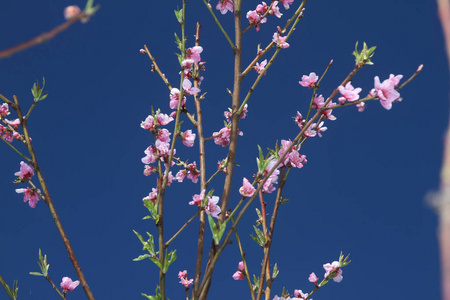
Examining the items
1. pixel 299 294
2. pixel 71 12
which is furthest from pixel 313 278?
pixel 71 12

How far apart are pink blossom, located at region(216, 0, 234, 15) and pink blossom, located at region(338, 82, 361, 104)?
384 millimetres

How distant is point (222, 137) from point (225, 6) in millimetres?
314

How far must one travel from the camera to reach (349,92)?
832 mm

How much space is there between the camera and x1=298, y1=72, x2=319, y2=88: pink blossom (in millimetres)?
1010

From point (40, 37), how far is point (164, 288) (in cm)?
63

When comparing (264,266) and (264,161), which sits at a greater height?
(264,161)

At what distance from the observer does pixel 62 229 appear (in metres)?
0.86

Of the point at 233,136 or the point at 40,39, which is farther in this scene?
the point at 233,136

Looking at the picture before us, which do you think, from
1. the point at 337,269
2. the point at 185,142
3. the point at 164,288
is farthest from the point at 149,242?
the point at 337,269

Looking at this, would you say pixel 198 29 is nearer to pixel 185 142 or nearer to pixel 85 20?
pixel 185 142

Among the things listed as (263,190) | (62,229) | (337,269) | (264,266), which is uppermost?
(62,229)

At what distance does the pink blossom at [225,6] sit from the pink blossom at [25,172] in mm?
561

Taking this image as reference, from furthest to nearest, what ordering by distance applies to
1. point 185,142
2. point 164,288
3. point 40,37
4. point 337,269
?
point 337,269 < point 185,142 < point 164,288 < point 40,37

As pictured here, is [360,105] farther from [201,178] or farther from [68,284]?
[68,284]
